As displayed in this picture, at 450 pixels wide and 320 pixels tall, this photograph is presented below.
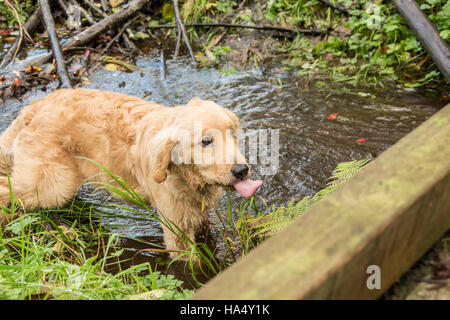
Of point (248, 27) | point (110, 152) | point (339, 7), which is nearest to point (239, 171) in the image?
point (110, 152)

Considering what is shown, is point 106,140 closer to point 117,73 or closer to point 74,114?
point 74,114

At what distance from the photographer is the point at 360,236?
128 centimetres

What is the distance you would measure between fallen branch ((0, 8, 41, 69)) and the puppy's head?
4.96 metres

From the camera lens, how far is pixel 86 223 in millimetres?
3980

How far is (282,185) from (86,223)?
2.07 m

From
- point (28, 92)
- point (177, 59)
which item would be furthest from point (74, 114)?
point (177, 59)

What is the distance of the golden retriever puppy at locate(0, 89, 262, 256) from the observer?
2990mm

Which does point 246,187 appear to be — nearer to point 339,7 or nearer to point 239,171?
point 239,171

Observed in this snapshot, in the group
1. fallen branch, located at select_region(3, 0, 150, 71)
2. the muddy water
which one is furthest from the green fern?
fallen branch, located at select_region(3, 0, 150, 71)

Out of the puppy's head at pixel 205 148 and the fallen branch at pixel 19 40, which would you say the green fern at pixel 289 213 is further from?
the fallen branch at pixel 19 40

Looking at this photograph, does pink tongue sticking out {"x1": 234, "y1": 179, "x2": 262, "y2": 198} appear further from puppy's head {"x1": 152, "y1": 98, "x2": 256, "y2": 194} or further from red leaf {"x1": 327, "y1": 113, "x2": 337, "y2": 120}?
red leaf {"x1": 327, "y1": 113, "x2": 337, "y2": 120}

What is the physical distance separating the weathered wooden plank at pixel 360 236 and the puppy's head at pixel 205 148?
1.29 meters

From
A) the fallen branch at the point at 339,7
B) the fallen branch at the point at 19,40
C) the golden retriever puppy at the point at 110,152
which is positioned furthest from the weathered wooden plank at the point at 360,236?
the fallen branch at the point at 19,40

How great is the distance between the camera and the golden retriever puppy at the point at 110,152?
9.81ft
